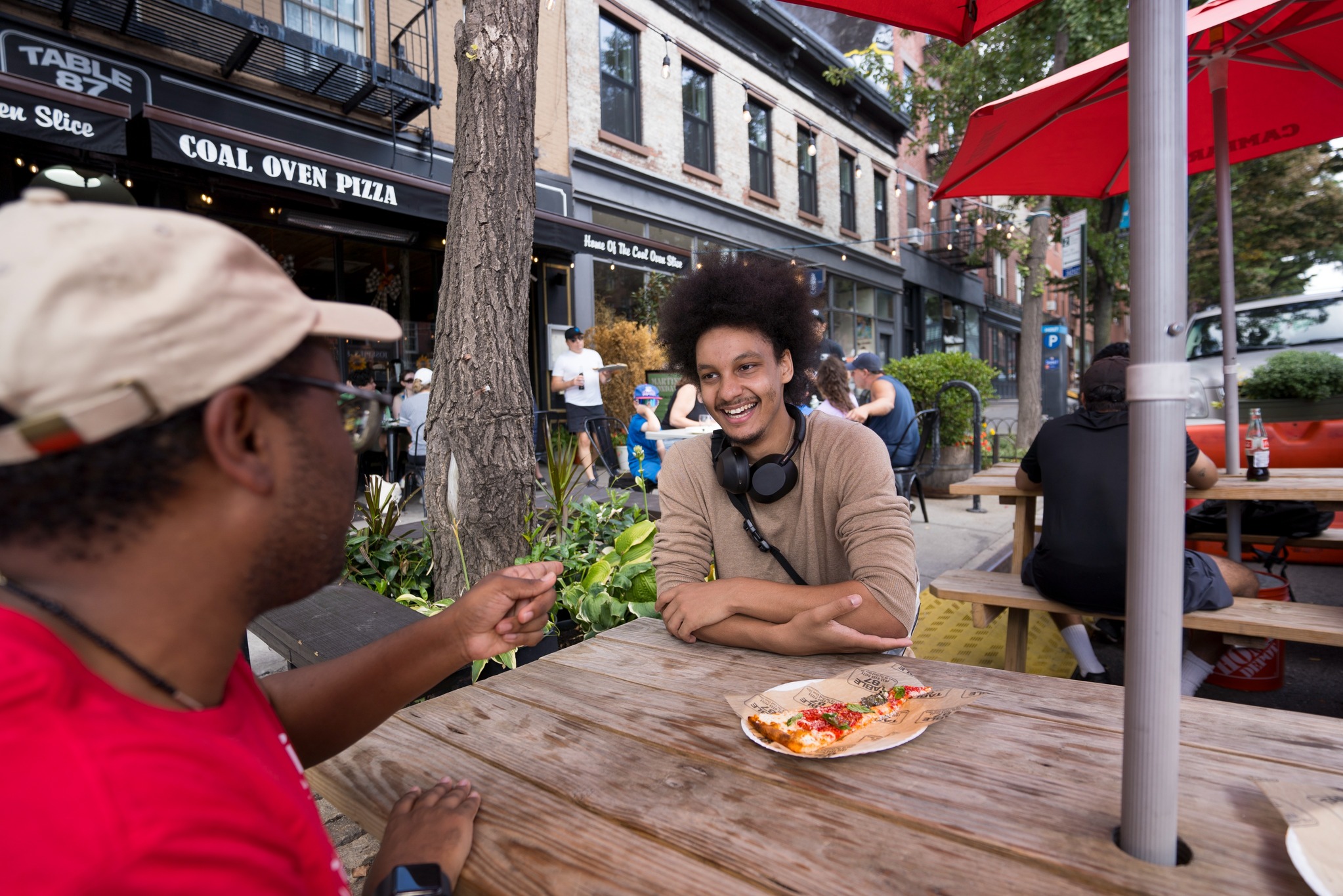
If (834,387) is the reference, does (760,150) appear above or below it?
above

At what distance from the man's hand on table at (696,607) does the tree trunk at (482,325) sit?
1.89 metres

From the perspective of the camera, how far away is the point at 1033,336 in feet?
39.7

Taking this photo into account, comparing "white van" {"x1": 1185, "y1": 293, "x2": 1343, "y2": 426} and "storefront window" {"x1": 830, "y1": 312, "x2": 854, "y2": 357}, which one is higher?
"storefront window" {"x1": 830, "y1": 312, "x2": 854, "y2": 357}

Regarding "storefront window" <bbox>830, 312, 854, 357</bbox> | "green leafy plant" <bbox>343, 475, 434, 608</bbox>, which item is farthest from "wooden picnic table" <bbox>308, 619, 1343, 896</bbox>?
"storefront window" <bbox>830, 312, 854, 357</bbox>

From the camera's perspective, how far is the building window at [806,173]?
17.6 meters

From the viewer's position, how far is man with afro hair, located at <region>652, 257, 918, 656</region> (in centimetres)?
184

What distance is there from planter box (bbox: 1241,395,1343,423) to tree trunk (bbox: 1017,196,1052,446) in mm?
6239

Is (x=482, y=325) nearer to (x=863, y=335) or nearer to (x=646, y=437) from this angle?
(x=646, y=437)

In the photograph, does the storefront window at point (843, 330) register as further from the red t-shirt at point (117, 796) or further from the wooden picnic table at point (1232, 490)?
the red t-shirt at point (117, 796)

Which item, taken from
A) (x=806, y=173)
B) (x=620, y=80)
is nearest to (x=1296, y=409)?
(x=620, y=80)

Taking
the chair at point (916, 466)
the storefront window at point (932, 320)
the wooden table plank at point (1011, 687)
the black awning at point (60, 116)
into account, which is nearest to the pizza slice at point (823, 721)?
the wooden table plank at point (1011, 687)

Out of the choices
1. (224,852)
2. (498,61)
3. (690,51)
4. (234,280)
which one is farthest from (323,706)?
(690,51)

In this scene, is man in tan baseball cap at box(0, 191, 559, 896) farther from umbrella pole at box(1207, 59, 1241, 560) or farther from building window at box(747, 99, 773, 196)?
building window at box(747, 99, 773, 196)

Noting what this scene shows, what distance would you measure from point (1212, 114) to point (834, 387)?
3305 millimetres
